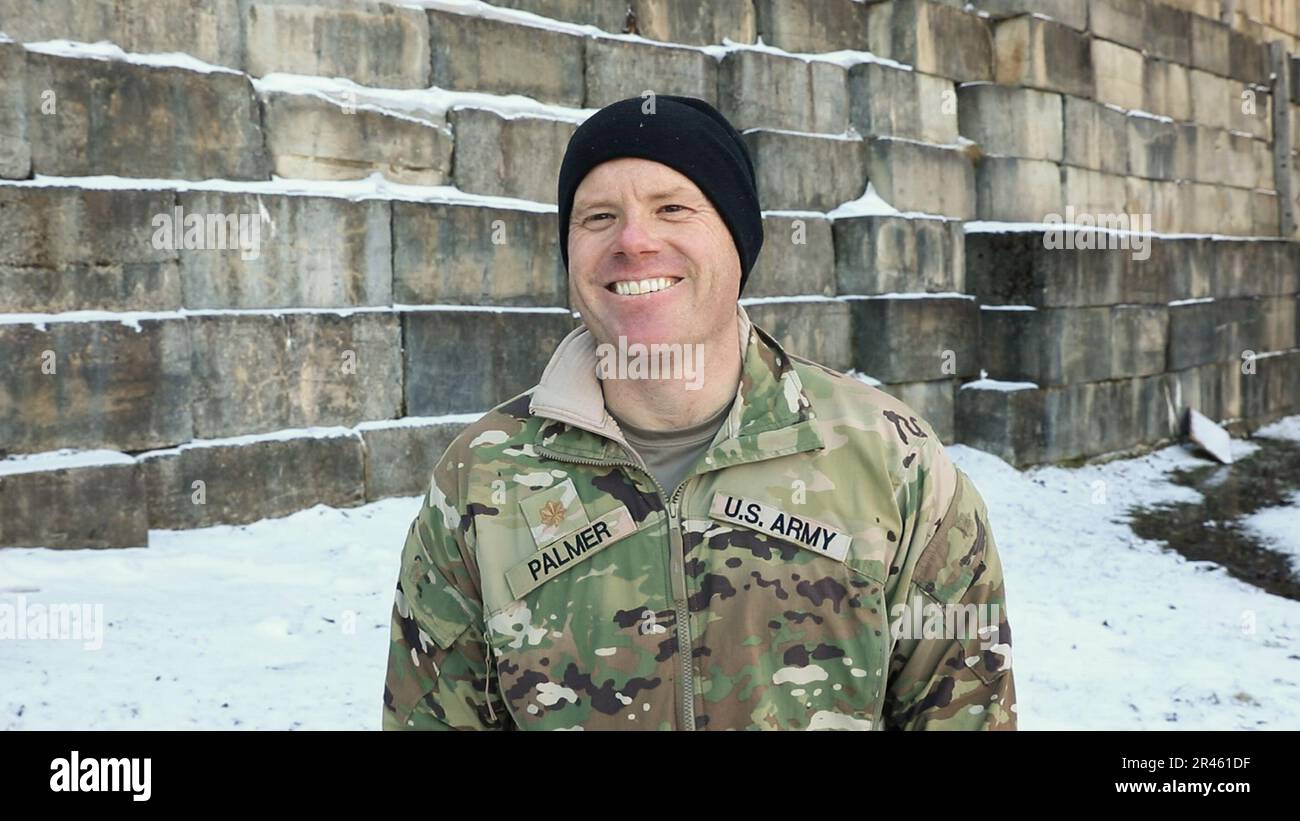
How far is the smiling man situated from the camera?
81.0 inches

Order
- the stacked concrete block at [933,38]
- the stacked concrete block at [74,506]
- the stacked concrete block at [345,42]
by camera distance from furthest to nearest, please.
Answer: the stacked concrete block at [933,38] < the stacked concrete block at [345,42] < the stacked concrete block at [74,506]

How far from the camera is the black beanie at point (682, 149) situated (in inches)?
85.0

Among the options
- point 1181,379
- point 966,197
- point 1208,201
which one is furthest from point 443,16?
point 1208,201

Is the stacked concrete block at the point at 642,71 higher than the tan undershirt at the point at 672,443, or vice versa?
the stacked concrete block at the point at 642,71

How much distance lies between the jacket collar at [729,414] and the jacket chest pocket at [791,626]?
16 centimetres

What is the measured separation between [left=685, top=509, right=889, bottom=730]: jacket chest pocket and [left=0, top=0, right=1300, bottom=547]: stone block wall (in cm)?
437

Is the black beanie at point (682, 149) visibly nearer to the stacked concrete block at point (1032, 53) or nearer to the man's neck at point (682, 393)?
the man's neck at point (682, 393)

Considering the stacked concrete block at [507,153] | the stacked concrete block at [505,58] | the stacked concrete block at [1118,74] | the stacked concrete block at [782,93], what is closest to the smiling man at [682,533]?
the stacked concrete block at [507,153]

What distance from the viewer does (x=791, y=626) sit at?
205 centimetres

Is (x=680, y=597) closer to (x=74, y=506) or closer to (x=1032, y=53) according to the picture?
(x=74, y=506)

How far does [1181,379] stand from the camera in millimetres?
11836

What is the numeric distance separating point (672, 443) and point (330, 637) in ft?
10.3

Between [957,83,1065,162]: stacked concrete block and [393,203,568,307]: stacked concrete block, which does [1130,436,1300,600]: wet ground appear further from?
[393,203,568,307]: stacked concrete block
